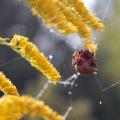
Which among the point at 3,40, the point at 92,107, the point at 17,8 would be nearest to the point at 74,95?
the point at 92,107

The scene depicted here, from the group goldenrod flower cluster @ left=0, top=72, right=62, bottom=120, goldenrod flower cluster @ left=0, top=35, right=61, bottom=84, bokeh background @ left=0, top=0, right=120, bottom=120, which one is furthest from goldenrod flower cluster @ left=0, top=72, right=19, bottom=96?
bokeh background @ left=0, top=0, right=120, bottom=120

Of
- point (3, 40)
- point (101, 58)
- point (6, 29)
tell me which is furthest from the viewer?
point (6, 29)

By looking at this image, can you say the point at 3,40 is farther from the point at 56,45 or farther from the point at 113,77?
the point at 56,45

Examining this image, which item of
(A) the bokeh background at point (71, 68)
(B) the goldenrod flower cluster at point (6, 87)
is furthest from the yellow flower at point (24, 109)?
(A) the bokeh background at point (71, 68)

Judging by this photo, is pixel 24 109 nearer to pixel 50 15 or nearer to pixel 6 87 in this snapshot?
pixel 50 15

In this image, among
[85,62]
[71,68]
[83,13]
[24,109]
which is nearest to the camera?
[24,109]

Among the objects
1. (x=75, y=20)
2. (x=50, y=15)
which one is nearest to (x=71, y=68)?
(x=75, y=20)

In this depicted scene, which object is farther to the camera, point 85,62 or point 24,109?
point 85,62

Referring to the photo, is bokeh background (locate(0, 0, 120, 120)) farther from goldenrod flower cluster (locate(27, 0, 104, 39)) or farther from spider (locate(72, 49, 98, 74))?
goldenrod flower cluster (locate(27, 0, 104, 39))
